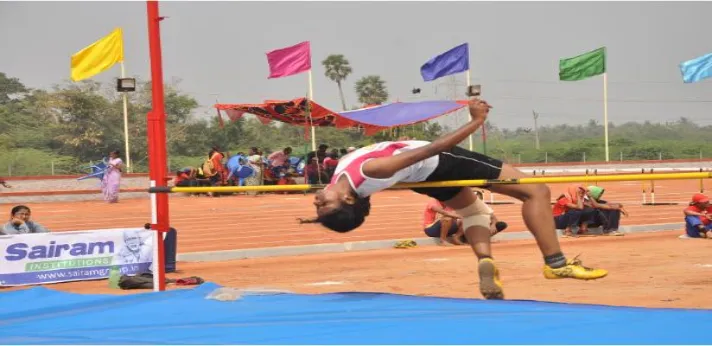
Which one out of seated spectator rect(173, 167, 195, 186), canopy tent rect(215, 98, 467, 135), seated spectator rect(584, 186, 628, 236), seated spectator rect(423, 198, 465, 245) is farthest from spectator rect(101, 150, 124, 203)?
seated spectator rect(584, 186, 628, 236)

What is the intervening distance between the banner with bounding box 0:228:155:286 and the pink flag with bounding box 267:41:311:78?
565 inches

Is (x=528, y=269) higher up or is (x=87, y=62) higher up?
(x=87, y=62)

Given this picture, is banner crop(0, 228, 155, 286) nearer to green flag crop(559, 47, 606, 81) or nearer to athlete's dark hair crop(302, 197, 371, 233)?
athlete's dark hair crop(302, 197, 371, 233)

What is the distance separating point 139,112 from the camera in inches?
1657

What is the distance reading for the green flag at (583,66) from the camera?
2956 centimetres

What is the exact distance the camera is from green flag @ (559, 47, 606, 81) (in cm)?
2956

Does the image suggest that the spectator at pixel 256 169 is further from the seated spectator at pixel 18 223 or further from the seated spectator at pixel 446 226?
the seated spectator at pixel 18 223

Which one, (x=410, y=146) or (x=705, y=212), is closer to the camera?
(x=410, y=146)

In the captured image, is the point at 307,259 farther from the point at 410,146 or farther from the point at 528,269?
the point at 410,146

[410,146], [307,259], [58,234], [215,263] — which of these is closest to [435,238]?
[307,259]

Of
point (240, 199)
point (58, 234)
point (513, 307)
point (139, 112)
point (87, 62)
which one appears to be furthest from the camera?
point (139, 112)

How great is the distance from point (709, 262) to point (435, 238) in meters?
3.52

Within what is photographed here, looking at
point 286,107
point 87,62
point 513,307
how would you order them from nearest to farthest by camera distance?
point 513,307
point 286,107
point 87,62

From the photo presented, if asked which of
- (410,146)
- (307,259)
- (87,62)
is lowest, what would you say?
(307,259)
